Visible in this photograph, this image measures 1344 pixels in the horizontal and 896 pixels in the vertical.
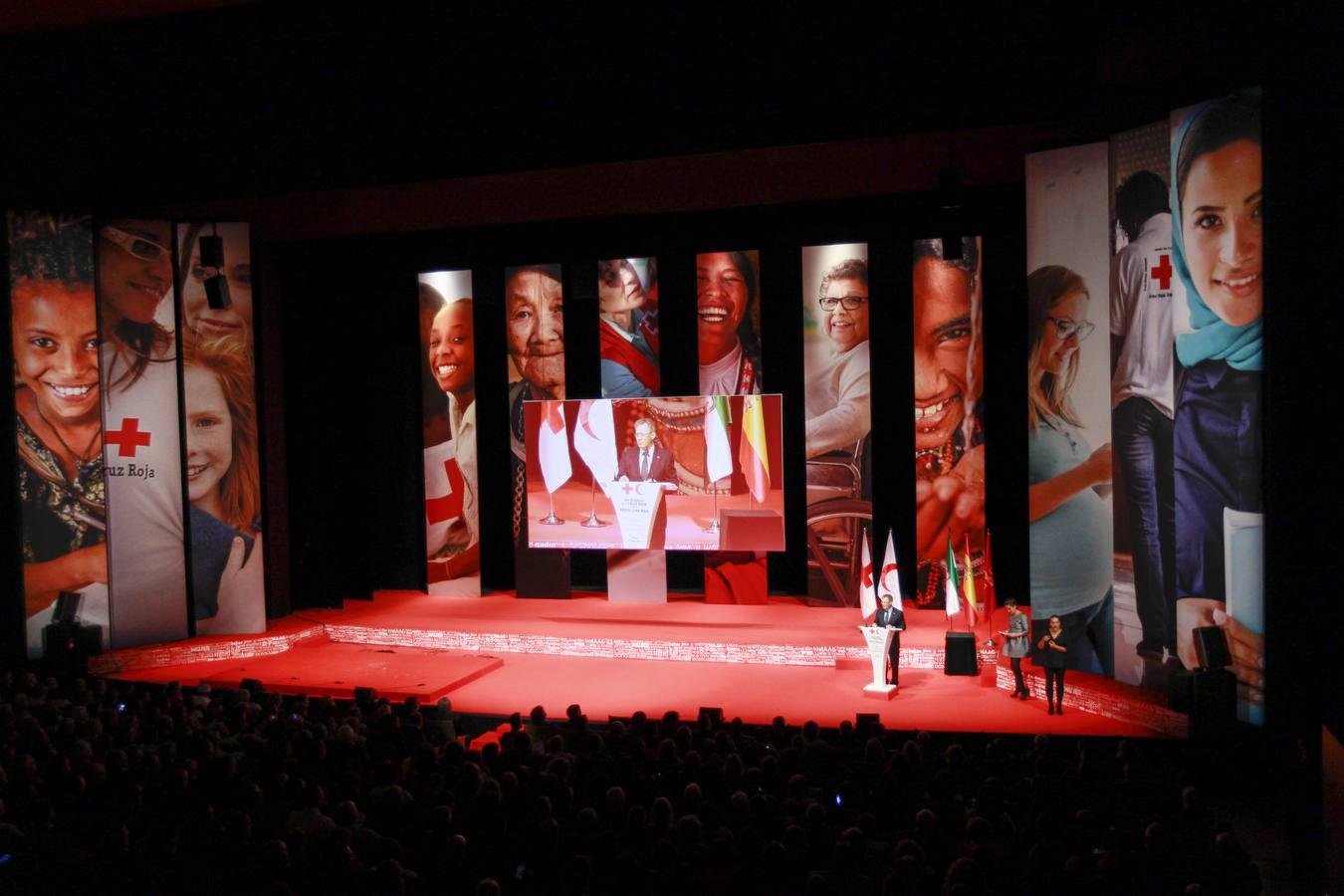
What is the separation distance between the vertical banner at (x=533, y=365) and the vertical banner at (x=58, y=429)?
4.96 meters

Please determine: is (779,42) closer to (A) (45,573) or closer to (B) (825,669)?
(B) (825,669)

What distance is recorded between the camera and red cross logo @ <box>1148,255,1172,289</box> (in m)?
8.63

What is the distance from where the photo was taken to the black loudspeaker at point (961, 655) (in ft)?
34.3

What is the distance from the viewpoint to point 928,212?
40.2 feet

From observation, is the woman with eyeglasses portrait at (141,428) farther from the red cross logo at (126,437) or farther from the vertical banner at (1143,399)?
the vertical banner at (1143,399)

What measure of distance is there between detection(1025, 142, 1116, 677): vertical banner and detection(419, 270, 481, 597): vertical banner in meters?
7.61

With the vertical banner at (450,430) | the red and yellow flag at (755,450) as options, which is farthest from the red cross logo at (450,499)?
the red and yellow flag at (755,450)

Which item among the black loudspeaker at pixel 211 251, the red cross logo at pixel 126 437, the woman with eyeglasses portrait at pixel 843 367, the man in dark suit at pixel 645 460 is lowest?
the man in dark suit at pixel 645 460

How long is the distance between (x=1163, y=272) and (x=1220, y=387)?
4.09ft

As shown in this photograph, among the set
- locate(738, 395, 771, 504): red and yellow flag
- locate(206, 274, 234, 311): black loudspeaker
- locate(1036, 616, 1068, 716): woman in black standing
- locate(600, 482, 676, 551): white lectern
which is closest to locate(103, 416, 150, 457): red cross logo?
locate(206, 274, 234, 311): black loudspeaker

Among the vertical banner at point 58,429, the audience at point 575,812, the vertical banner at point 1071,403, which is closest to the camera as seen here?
the audience at point 575,812

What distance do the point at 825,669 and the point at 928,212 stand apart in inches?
216

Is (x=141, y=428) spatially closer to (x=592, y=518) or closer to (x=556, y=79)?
(x=592, y=518)

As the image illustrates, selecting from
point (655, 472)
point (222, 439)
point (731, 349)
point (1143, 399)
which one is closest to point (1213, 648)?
A: point (1143, 399)
